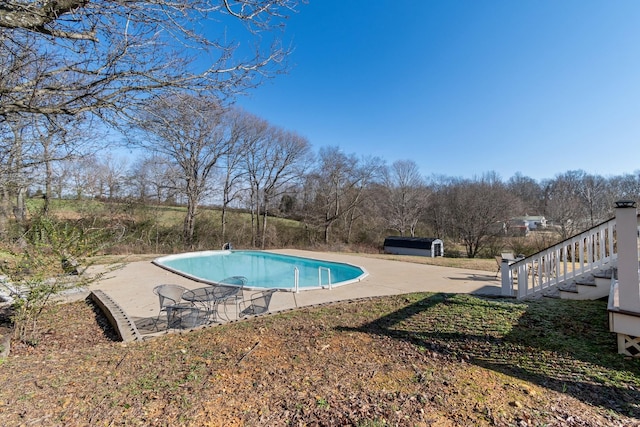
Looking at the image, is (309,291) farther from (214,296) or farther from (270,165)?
(270,165)

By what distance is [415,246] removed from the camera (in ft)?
63.2

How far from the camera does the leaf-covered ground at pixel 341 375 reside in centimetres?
202

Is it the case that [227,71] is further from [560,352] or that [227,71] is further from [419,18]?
[419,18]

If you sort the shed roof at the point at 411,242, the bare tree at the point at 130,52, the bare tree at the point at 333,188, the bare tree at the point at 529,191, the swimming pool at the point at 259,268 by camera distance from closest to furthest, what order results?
the bare tree at the point at 130,52, the swimming pool at the point at 259,268, the shed roof at the point at 411,242, the bare tree at the point at 333,188, the bare tree at the point at 529,191

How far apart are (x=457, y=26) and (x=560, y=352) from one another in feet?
30.2

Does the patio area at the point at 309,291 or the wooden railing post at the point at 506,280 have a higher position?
the wooden railing post at the point at 506,280

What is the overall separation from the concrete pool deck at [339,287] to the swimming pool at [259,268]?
829 mm

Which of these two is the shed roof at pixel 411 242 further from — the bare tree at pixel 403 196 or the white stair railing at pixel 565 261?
the white stair railing at pixel 565 261

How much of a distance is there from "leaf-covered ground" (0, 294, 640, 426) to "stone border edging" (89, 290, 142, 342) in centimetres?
24

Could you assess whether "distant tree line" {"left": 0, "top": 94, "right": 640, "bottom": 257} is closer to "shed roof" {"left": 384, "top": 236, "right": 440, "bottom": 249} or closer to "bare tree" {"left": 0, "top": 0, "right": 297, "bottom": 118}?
"shed roof" {"left": 384, "top": 236, "right": 440, "bottom": 249}

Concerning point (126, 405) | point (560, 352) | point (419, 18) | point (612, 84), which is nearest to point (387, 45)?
point (419, 18)

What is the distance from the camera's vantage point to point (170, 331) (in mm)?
4125

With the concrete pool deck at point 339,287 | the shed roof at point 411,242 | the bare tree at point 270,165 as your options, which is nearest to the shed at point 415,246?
the shed roof at point 411,242

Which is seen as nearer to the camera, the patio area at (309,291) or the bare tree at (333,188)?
the patio area at (309,291)
